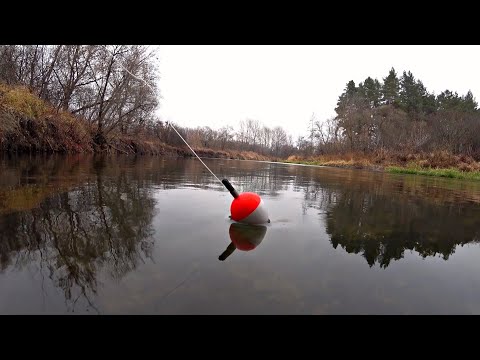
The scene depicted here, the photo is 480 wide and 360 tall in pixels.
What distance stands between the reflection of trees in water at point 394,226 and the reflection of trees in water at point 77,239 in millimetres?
2938

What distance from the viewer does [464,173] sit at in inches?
886

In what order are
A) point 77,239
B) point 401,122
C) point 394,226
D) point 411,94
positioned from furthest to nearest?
point 411,94 < point 401,122 < point 394,226 < point 77,239

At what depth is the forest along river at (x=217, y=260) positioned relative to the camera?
251 centimetres

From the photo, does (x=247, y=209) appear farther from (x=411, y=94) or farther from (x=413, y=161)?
(x=411, y=94)

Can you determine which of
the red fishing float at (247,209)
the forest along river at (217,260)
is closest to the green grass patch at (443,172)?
the forest along river at (217,260)

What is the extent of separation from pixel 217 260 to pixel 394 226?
3909 millimetres

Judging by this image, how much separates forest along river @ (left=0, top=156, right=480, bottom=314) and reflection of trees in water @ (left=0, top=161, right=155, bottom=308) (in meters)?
0.01

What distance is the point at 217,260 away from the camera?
346cm

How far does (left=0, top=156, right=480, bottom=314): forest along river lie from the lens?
2.51 metres

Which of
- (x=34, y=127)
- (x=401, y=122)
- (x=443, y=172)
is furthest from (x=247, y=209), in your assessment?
(x=401, y=122)

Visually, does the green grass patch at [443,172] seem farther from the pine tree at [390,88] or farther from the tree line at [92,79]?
the pine tree at [390,88]

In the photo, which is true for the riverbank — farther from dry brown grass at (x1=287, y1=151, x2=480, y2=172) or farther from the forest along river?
the forest along river
